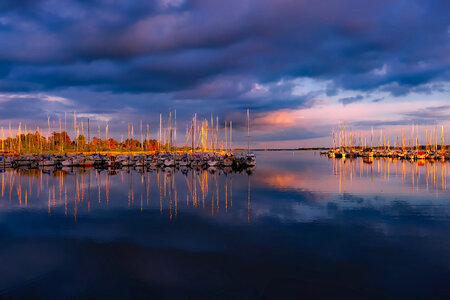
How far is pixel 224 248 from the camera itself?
1528cm

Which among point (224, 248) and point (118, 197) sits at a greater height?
point (118, 197)

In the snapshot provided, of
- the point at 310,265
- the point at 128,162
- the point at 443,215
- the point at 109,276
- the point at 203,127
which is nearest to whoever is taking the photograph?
the point at 109,276

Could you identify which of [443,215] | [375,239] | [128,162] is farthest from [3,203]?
[128,162]

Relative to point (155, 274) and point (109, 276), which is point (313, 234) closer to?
point (155, 274)

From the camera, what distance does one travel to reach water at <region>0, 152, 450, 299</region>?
1108cm

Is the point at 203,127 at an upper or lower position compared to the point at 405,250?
upper

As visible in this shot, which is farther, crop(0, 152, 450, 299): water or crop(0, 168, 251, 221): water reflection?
Answer: crop(0, 168, 251, 221): water reflection

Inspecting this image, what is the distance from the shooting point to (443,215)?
22.6 metres

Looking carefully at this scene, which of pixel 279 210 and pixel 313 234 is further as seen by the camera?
pixel 279 210

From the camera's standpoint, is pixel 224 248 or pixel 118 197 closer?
pixel 224 248

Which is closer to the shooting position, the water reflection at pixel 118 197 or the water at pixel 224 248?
the water at pixel 224 248

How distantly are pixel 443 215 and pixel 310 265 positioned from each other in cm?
1603

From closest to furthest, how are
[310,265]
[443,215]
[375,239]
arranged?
1. [310,265]
2. [375,239]
3. [443,215]

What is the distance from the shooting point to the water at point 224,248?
1108cm
